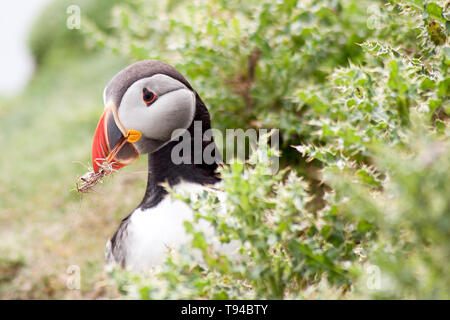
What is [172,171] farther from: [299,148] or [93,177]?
[299,148]

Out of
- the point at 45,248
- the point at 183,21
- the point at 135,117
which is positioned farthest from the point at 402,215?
the point at 45,248

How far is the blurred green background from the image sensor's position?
1278mm

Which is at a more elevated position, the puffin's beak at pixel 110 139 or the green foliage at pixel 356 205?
the puffin's beak at pixel 110 139

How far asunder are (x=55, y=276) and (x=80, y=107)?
12.9 ft

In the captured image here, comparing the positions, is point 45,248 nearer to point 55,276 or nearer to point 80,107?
point 55,276

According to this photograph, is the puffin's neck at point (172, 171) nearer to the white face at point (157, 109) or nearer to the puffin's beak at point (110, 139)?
the white face at point (157, 109)

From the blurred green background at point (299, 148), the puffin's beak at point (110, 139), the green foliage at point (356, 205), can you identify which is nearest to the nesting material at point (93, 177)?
the puffin's beak at point (110, 139)

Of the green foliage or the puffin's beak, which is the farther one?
the puffin's beak

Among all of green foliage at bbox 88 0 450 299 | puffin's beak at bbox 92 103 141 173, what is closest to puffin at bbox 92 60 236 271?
puffin's beak at bbox 92 103 141 173

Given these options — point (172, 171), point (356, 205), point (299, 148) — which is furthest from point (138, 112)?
point (356, 205)

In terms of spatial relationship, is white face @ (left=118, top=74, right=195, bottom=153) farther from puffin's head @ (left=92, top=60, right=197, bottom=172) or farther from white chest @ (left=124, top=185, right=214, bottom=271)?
white chest @ (left=124, top=185, right=214, bottom=271)

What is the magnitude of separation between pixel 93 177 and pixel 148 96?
453mm

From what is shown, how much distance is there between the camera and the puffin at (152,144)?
6.80 feet

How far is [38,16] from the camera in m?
10.2
